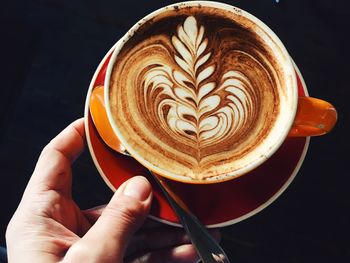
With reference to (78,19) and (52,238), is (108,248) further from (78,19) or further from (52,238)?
(78,19)

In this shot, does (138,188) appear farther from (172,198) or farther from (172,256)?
(172,256)

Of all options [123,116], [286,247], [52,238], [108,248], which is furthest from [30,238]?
[286,247]

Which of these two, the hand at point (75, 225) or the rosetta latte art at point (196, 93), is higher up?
the rosetta latte art at point (196, 93)

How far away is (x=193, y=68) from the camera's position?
0.88m

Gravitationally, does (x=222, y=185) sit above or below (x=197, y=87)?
below

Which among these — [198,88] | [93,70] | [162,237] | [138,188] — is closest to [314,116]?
[198,88]

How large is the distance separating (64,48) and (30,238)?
480 millimetres

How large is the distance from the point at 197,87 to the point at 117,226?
30cm

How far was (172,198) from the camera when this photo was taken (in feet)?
3.06

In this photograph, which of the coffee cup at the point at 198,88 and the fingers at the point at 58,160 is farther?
the fingers at the point at 58,160

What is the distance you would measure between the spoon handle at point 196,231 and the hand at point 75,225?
4cm

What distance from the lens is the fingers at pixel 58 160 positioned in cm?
101

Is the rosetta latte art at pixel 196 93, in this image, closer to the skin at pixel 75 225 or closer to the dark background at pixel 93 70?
the skin at pixel 75 225

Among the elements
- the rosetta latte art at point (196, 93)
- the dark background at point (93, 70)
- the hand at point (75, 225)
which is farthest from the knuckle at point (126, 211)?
the dark background at point (93, 70)
